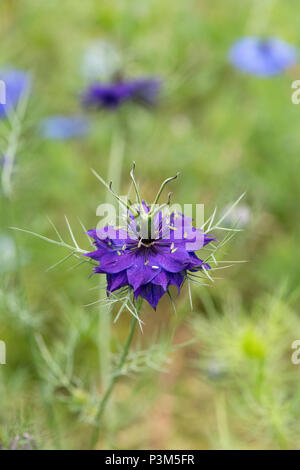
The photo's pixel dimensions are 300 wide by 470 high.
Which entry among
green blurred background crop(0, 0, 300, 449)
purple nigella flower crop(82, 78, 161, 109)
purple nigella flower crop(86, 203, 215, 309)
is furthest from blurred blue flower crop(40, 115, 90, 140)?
purple nigella flower crop(86, 203, 215, 309)

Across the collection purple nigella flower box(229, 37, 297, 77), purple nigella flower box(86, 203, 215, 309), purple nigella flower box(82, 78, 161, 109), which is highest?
purple nigella flower box(229, 37, 297, 77)

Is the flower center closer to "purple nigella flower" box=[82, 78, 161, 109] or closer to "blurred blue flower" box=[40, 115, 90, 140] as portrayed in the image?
"purple nigella flower" box=[82, 78, 161, 109]

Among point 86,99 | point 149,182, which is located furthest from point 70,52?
point 86,99

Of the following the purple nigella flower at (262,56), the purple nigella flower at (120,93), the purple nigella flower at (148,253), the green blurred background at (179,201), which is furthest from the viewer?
the purple nigella flower at (262,56)

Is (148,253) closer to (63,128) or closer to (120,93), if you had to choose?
(120,93)

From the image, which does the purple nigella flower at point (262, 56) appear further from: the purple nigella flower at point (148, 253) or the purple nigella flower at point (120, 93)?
the purple nigella flower at point (148, 253)

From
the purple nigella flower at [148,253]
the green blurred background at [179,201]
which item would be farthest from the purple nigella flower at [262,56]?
the purple nigella flower at [148,253]
